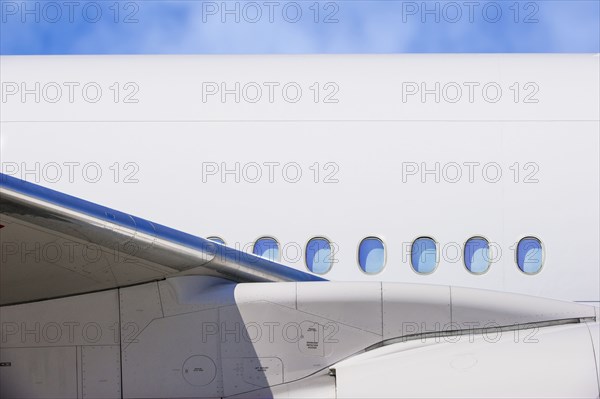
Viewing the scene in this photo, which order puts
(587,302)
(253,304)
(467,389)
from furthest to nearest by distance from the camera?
1. (587,302)
2. (253,304)
3. (467,389)

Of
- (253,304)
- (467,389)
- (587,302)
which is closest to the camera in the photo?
(467,389)

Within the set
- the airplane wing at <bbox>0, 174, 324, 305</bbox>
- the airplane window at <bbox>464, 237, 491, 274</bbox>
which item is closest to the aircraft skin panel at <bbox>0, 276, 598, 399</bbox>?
the airplane wing at <bbox>0, 174, 324, 305</bbox>

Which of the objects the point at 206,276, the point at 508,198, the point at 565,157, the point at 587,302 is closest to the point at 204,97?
the point at 206,276

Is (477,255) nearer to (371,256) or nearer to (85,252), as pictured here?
(371,256)

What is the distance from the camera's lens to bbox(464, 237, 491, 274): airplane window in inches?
255

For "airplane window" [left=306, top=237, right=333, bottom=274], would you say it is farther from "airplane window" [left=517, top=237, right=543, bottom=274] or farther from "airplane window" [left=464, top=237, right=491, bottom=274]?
"airplane window" [left=517, top=237, right=543, bottom=274]

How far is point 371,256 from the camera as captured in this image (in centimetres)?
646

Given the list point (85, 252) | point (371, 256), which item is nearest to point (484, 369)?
point (371, 256)

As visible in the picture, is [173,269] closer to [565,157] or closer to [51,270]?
[51,270]

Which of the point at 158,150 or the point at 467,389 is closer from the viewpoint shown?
the point at 467,389

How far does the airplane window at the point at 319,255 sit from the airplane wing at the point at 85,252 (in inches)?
23.9

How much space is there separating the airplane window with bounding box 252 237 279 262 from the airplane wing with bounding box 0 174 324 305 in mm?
700

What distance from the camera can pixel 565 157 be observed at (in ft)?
22.2

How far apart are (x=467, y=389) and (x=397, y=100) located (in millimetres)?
2801
